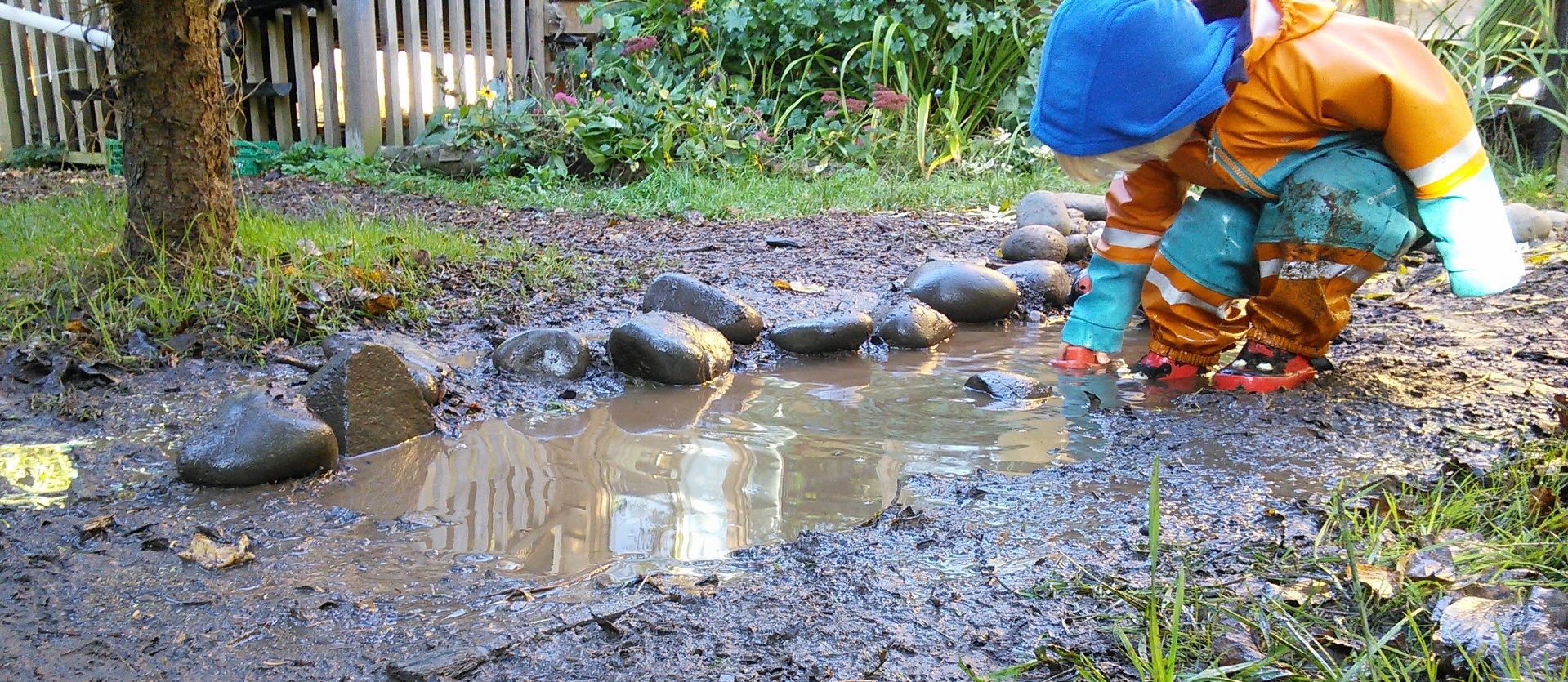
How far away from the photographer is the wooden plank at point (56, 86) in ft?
25.4

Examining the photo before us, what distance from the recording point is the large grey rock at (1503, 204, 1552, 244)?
4.11 metres

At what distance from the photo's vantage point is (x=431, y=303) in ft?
10.5

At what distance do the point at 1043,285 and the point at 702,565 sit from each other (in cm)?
252

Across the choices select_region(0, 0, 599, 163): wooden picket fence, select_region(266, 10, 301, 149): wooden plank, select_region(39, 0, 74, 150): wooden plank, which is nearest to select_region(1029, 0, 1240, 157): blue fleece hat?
select_region(0, 0, 599, 163): wooden picket fence

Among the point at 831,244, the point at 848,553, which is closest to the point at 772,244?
the point at 831,244

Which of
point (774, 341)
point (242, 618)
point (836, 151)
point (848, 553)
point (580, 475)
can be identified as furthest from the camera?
point (836, 151)

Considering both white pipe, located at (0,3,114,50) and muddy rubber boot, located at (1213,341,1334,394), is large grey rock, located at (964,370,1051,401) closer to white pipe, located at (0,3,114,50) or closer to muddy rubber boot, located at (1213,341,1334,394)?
muddy rubber boot, located at (1213,341,1334,394)

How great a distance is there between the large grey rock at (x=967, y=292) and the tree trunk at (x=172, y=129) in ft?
7.25

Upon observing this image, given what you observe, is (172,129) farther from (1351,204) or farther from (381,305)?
(1351,204)

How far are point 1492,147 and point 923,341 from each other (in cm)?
436

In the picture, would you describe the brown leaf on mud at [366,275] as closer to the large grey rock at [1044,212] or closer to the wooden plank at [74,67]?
the large grey rock at [1044,212]

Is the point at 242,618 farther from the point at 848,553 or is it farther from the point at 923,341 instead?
the point at 923,341

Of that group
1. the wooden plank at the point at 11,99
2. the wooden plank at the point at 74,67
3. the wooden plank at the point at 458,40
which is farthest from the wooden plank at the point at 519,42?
the wooden plank at the point at 11,99

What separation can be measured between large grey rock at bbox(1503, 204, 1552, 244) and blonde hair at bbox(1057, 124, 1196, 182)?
7.99ft
